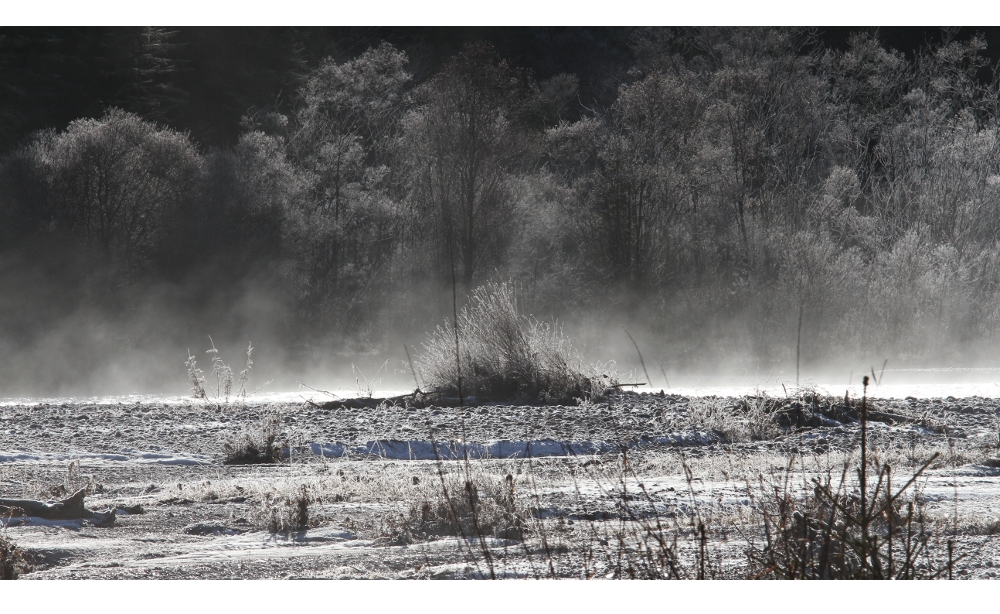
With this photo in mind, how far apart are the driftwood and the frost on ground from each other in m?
0.11

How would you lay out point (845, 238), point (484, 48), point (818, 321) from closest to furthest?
1. point (818, 321)
2. point (484, 48)
3. point (845, 238)

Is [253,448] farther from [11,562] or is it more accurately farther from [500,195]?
[500,195]

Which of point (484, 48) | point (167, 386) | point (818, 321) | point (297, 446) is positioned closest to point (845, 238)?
point (818, 321)

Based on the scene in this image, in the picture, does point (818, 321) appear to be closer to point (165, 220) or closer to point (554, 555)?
point (165, 220)

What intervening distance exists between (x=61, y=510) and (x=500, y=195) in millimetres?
25260

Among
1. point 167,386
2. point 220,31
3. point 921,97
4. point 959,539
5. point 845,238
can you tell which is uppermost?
point 220,31

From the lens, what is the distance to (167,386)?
75.3 ft

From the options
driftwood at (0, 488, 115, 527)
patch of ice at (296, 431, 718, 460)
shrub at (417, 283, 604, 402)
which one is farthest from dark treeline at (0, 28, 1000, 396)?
driftwood at (0, 488, 115, 527)

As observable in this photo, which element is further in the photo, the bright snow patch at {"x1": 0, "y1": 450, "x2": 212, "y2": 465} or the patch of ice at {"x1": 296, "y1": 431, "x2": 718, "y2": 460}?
the patch of ice at {"x1": 296, "y1": 431, "x2": 718, "y2": 460}

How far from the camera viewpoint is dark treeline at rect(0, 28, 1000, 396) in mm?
27703

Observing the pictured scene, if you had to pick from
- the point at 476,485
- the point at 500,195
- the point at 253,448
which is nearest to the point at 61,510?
the point at 476,485

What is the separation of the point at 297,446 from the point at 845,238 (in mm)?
25297

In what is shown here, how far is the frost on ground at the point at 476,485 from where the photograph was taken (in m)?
4.25

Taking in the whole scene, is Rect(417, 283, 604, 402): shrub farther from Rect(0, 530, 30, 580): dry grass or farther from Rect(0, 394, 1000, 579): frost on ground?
Rect(0, 530, 30, 580): dry grass
